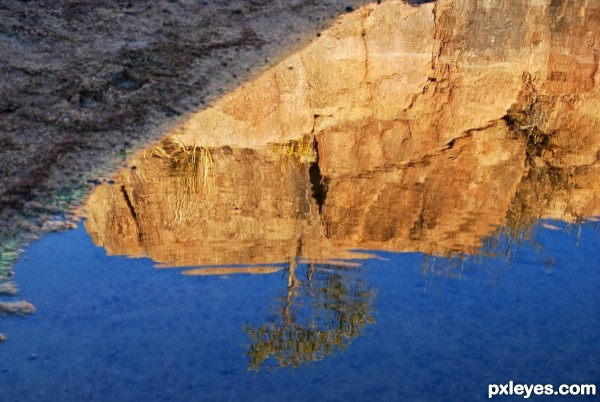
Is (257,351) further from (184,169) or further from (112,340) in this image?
(184,169)

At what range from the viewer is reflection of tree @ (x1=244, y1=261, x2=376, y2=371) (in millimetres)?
4363

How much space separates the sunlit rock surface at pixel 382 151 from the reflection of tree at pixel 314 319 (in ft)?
0.92

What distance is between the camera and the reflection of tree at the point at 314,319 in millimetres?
4363

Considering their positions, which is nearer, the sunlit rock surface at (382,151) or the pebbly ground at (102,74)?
the sunlit rock surface at (382,151)

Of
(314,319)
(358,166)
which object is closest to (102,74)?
(358,166)

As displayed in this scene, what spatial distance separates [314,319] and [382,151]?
2162mm

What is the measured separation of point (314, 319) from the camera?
4.65 meters

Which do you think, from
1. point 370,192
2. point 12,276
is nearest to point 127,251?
point 12,276

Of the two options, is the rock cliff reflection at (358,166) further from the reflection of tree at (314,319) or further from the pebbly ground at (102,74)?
the pebbly ground at (102,74)

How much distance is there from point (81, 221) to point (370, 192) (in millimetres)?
1987

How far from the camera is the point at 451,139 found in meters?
6.76

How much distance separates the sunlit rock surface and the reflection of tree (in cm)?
28

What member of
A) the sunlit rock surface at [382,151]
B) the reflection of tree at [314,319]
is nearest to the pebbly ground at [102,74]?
the sunlit rock surface at [382,151]

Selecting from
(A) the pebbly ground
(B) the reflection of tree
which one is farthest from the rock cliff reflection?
A: (A) the pebbly ground
